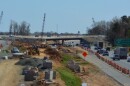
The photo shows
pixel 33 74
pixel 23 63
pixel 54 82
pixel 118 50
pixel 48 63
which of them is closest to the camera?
pixel 54 82

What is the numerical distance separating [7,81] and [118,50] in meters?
63.4

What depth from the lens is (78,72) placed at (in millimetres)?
70312

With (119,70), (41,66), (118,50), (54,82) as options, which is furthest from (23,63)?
(118,50)

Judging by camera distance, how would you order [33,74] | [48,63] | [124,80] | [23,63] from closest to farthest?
[33,74], [124,80], [48,63], [23,63]

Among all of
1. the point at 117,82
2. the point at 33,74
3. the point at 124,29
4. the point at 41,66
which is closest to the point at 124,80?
the point at 117,82

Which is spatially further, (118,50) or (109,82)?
(118,50)

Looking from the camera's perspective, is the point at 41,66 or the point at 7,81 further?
the point at 41,66

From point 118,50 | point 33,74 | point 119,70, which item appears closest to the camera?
point 33,74

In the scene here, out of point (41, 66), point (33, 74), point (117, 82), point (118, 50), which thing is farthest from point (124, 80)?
point (118, 50)

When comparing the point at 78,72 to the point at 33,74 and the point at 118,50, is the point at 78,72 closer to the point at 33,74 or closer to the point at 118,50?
the point at 33,74

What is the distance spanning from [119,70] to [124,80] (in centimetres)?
1681

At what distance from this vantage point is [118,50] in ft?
379

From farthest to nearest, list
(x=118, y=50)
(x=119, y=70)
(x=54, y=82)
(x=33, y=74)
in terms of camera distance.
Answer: (x=118, y=50) < (x=119, y=70) < (x=33, y=74) < (x=54, y=82)

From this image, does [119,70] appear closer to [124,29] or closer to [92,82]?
[92,82]
